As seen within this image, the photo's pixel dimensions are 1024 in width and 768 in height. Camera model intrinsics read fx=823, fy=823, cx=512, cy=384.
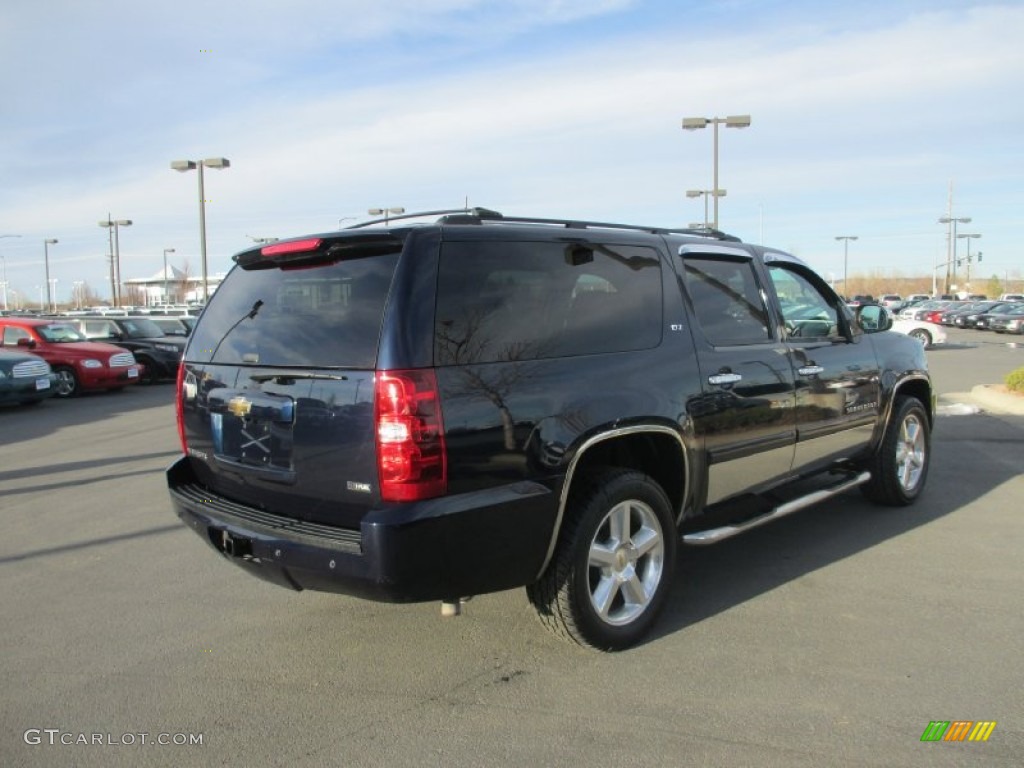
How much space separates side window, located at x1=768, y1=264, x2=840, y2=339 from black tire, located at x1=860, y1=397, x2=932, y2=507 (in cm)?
100

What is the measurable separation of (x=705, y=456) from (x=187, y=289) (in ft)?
278

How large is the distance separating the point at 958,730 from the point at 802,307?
120 inches

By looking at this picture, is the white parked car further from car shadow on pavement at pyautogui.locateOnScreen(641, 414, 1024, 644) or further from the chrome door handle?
the chrome door handle

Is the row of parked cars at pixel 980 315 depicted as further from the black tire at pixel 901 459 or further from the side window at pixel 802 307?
the side window at pixel 802 307

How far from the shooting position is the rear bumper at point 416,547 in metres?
3.05

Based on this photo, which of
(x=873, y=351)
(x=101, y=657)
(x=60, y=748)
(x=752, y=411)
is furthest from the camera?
(x=873, y=351)

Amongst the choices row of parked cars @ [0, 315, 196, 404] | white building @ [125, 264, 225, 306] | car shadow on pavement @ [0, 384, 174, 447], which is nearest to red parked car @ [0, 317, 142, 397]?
row of parked cars @ [0, 315, 196, 404]

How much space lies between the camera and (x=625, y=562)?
3771 mm

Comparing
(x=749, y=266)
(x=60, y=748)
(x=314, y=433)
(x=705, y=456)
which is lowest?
(x=60, y=748)

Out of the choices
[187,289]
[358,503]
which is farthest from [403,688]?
[187,289]

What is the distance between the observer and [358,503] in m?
3.19

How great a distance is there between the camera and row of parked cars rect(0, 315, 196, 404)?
13.3 meters

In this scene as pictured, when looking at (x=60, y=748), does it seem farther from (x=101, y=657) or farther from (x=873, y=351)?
(x=873, y=351)

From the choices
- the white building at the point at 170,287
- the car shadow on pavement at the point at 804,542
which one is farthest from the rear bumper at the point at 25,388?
the white building at the point at 170,287
